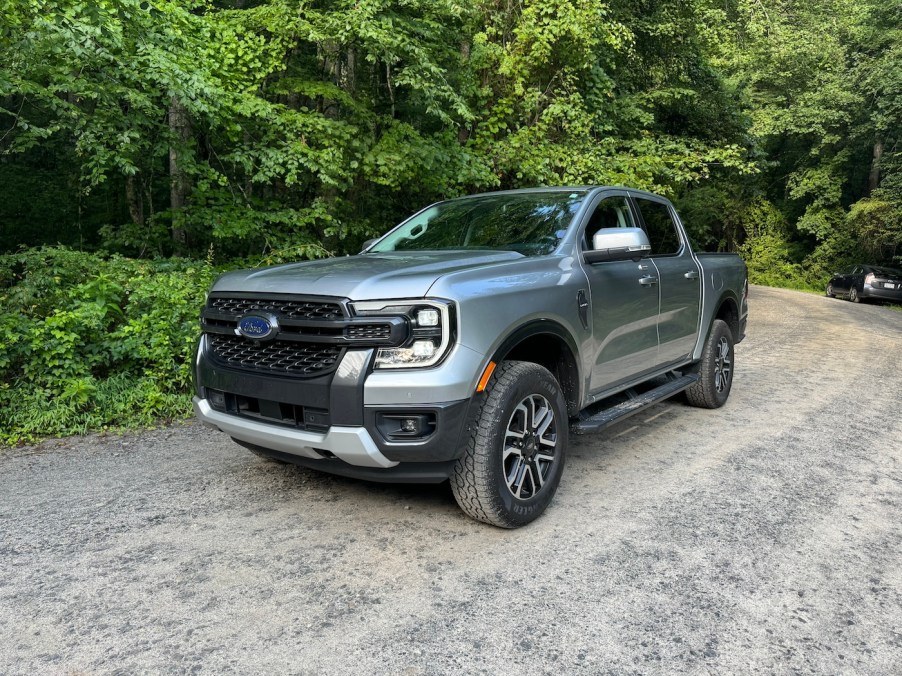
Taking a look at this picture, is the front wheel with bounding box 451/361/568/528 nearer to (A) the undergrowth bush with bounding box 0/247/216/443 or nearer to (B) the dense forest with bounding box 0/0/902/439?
(A) the undergrowth bush with bounding box 0/247/216/443

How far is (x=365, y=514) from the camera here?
11.4ft

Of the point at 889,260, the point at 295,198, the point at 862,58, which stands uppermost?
the point at 862,58

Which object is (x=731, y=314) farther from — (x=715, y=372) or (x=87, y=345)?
(x=87, y=345)

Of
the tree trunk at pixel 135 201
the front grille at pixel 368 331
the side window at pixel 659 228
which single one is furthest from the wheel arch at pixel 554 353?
the tree trunk at pixel 135 201

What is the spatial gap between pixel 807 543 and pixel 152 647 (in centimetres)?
301

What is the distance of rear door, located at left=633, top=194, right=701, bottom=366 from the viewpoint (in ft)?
15.9

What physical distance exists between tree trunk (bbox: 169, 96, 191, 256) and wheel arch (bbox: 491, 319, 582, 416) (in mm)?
5328

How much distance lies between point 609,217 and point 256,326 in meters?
2.62

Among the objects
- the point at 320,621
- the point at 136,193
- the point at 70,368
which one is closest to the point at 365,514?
the point at 320,621

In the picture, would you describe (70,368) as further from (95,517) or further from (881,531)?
(881,531)

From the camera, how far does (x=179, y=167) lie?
8133 millimetres

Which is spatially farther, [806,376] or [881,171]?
[881,171]

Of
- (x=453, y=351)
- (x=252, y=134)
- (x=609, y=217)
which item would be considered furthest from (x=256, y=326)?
(x=252, y=134)

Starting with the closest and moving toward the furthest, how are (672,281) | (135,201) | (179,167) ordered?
(672,281) < (179,167) < (135,201)
